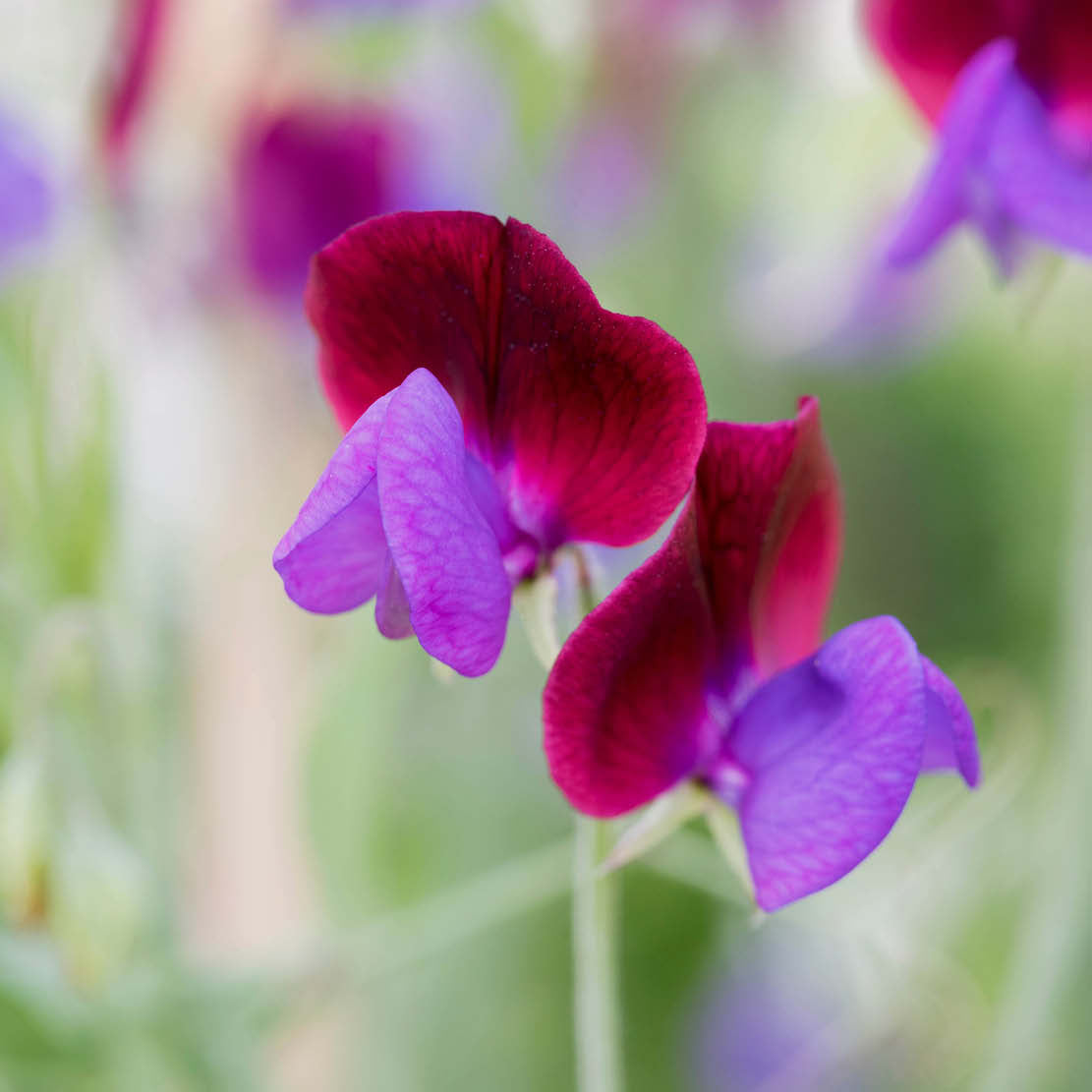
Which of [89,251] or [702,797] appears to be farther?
[89,251]

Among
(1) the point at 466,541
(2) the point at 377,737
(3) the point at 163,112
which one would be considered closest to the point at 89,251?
(3) the point at 163,112

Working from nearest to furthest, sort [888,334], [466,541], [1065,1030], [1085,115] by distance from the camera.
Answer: [466,541] → [1085,115] → [1065,1030] → [888,334]

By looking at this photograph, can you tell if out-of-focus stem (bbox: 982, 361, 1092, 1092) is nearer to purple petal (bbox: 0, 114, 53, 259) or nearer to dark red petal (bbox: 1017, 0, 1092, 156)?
dark red petal (bbox: 1017, 0, 1092, 156)

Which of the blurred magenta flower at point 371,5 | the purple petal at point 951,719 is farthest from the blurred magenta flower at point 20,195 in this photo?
the purple petal at point 951,719

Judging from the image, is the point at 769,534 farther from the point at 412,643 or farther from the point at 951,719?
the point at 412,643

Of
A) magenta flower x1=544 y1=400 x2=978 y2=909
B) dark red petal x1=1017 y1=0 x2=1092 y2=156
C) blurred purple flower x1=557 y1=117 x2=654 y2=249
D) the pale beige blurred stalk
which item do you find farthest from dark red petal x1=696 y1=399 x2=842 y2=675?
blurred purple flower x1=557 y1=117 x2=654 y2=249

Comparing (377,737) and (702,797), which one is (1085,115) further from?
(377,737)

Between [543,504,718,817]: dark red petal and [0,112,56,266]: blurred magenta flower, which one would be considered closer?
[543,504,718,817]: dark red petal
